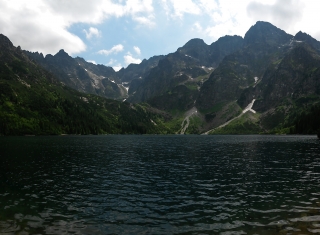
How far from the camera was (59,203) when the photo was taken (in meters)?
30.2

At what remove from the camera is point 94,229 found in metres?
22.1

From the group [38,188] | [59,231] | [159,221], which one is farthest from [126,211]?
[38,188]

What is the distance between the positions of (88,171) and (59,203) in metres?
23.1

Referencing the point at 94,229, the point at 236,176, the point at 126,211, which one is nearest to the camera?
the point at 94,229

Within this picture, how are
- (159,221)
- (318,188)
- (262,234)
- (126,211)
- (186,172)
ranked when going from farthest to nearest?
(186,172) → (318,188) → (126,211) → (159,221) → (262,234)

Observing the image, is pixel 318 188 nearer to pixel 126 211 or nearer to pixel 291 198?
pixel 291 198

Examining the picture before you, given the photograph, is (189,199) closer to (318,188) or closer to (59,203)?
(59,203)

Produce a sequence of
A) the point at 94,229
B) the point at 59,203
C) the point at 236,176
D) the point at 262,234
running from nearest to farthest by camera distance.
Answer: the point at 262,234 < the point at 94,229 < the point at 59,203 < the point at 236,176

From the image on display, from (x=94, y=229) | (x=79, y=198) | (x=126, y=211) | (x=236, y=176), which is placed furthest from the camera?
(x=236, y=176)

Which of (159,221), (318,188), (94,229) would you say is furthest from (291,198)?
(94,229)

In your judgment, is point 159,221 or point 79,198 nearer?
point 159,221

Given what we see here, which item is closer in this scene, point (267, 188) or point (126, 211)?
point (126, 211)

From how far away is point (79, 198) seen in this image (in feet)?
107

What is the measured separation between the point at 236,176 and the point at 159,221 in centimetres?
2766
